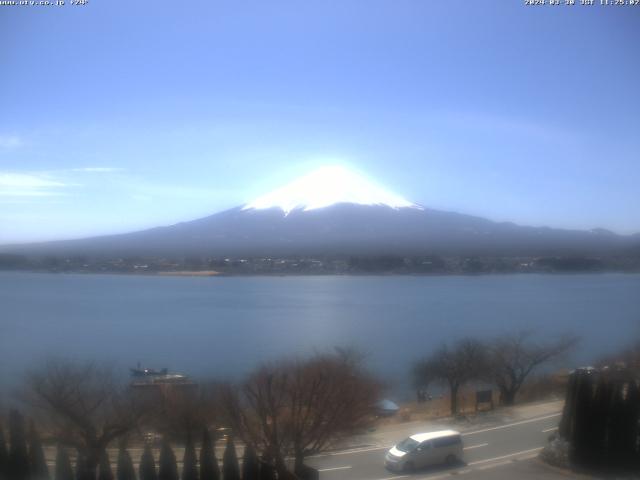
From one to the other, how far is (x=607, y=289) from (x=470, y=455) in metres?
8.90

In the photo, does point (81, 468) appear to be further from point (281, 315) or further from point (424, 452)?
point (281, 315)

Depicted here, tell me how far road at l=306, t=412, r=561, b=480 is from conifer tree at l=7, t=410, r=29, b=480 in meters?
1.49

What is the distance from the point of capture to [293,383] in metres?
3.57

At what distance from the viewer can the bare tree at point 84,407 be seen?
123 inches

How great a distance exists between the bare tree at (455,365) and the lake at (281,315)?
0.40m

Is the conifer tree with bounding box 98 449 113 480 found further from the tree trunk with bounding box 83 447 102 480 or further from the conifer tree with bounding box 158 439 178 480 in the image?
the conifer tree with bounding box 158 439 178 480

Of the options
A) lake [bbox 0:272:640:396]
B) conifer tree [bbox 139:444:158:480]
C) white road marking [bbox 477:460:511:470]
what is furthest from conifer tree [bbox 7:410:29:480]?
white road marking [bbox 477:460:511:470]

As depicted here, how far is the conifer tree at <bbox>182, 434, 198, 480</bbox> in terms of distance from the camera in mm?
2914

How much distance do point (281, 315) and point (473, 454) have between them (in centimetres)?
702

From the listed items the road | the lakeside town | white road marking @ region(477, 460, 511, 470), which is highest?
the lakeside town

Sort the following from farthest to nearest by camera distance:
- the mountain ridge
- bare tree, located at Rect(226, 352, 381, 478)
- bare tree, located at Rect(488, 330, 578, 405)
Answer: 1. the mountain ridge
2. bare tree, located at Rect(488, 330, 578, 405)
3. bare tree, located at Rect(226, 352, 381, 478)

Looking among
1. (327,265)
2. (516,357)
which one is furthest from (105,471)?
(327,265)

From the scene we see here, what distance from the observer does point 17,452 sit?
117 inches

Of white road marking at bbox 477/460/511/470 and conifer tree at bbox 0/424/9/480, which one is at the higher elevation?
conifer tree at bbox 0/424/9/480
